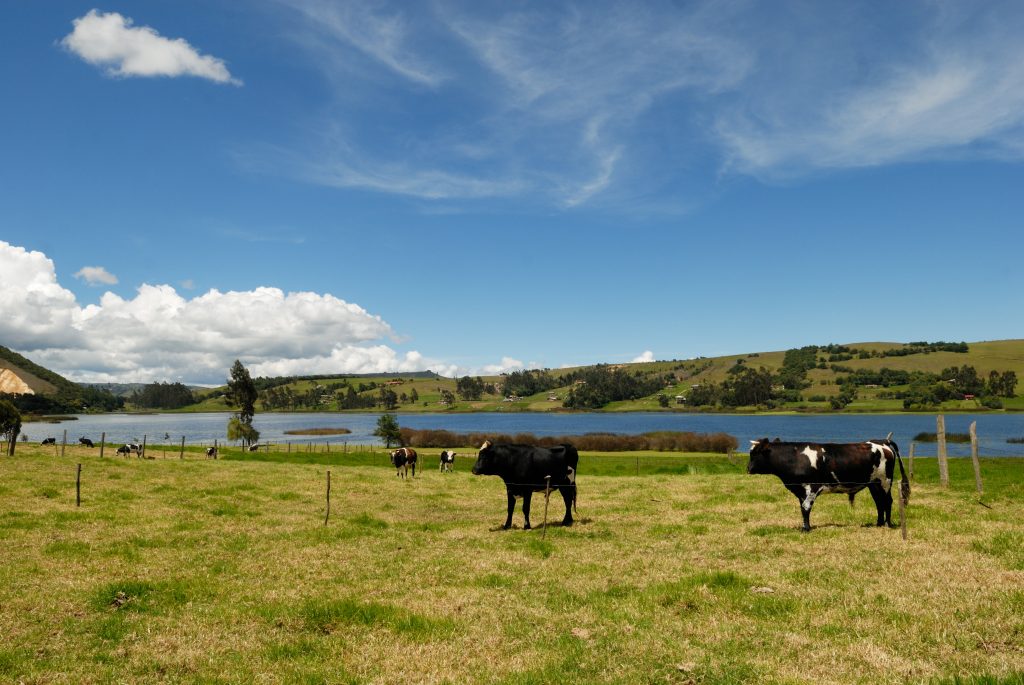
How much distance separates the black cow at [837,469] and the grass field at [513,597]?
1.15 m

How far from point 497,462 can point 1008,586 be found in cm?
1428

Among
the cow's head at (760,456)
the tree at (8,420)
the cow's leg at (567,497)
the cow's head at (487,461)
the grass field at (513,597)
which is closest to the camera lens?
the grass field at (513,597)

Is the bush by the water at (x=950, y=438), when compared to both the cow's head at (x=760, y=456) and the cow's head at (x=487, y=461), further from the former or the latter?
the cow's head at (x=487, y=461)

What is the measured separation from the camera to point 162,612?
474 inches

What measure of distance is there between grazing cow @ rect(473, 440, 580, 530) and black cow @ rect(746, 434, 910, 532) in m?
6.45

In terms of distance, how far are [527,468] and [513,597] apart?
31.6 feet

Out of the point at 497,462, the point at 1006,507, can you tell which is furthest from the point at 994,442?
the point at 497,462

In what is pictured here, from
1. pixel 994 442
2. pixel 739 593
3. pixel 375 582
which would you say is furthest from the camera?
pixel 994 442

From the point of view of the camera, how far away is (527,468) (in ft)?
72.6

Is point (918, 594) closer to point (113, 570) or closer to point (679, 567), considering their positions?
point (679, 567)

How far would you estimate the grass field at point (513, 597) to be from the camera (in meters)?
9.05

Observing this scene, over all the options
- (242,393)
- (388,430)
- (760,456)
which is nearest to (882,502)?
(760,456)

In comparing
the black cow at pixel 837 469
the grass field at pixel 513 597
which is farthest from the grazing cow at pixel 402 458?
the black cow at pixel 837 469

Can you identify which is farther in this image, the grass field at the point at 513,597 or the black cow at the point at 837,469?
the black cow at the point at 837,469
